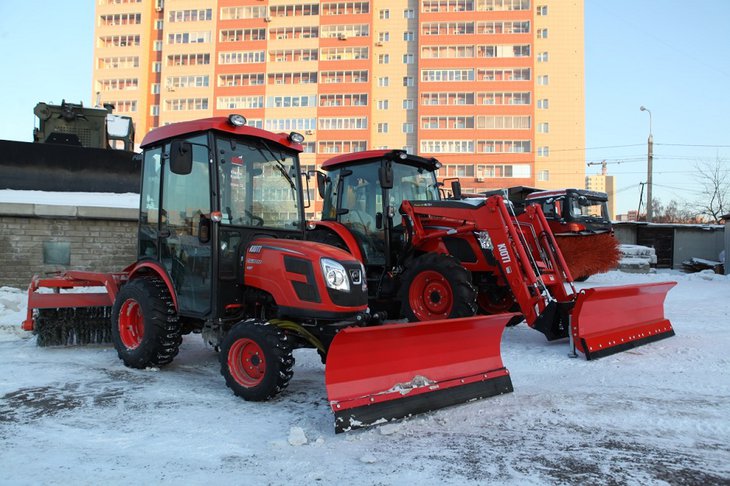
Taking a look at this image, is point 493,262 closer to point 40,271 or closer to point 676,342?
point 676,342

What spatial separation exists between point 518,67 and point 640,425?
54.7m

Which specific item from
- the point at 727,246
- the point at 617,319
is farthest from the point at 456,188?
A: the point at 727,246

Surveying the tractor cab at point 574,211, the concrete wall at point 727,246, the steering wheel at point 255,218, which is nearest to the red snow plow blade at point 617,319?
the steering wheel at point 255,218

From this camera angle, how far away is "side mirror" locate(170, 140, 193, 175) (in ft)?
15.5

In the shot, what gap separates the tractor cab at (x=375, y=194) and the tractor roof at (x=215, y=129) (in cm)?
187

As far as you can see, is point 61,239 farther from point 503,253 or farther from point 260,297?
point 503,253

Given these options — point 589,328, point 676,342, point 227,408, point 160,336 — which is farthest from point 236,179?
point 676,342

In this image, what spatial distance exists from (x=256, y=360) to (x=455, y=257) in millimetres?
3916

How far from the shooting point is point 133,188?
13.3 m

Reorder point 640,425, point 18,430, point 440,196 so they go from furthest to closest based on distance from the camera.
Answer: point 440,196 → point 640,425 → point 18,430

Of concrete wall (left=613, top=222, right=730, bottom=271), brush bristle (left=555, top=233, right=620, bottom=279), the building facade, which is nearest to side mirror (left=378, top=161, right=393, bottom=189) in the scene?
brush bristle (left=555, top=233, right=620, bottom=279)

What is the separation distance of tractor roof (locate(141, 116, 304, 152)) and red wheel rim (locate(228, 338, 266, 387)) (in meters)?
1.91

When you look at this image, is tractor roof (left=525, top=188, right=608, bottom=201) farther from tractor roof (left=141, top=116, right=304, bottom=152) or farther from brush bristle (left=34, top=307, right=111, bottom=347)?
brush bristle (left=34, top=307, right=111, bottom=347)

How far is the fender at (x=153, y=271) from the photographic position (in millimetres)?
5449
